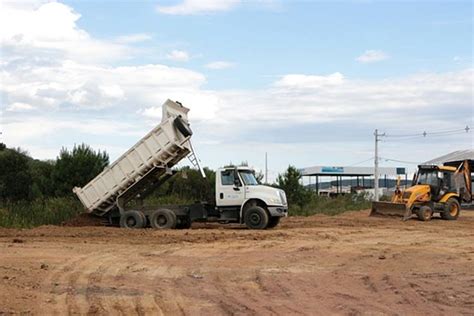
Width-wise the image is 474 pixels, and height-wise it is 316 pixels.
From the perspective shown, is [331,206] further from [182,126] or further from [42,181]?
[182,126]

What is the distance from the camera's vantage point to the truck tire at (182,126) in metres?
24.4

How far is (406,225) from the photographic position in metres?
27.9

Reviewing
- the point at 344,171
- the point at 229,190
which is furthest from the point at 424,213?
the point at 344,171

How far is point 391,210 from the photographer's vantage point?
3077cm

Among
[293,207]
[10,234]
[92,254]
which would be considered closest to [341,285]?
[92,254]

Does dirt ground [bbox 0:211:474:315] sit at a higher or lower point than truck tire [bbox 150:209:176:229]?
lower

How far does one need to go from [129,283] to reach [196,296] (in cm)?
173

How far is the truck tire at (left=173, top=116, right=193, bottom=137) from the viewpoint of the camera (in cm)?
2438

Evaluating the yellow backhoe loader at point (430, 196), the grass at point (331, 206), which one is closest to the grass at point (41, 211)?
the grass at point (331, 206)

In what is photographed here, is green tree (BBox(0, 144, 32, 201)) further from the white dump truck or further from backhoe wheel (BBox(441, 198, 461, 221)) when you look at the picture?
backhoe wheel (BBox(441, 198, 461, 221))

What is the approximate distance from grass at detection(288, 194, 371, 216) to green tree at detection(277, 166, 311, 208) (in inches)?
22.9

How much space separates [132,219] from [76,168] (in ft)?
58.8

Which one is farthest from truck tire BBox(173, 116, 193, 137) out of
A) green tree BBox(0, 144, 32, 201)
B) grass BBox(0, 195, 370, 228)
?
green tree BBox(0, 144, 32, 201)

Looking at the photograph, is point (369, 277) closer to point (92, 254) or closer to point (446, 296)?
point (446, 296)
